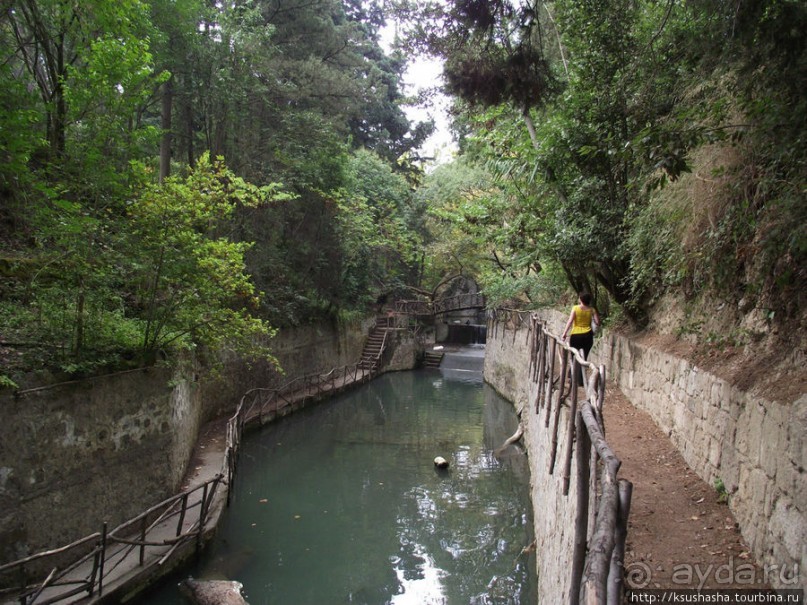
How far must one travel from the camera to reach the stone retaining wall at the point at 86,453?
5.79 m

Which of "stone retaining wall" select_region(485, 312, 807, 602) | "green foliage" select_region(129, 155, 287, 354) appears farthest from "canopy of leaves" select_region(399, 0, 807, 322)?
"green foliage" select_region(129, 155, 287, 354)

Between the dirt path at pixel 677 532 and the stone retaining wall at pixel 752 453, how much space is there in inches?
4.5

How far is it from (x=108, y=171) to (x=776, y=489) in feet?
25.4

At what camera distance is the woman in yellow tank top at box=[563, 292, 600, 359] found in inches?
278

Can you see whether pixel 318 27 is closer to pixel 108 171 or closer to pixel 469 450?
pixel 108 171

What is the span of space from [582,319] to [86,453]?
282 inches

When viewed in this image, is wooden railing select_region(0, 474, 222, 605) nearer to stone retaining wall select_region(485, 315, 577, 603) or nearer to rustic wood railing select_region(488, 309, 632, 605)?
stone retaining wall select_region(485, 315, 577, 603)

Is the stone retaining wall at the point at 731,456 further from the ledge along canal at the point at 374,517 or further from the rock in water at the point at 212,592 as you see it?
the rock in water at the point at 212,592

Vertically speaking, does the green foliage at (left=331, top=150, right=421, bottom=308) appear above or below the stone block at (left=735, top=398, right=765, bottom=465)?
above

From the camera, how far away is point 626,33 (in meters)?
6.99

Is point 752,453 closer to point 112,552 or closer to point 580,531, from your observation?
point 580,531

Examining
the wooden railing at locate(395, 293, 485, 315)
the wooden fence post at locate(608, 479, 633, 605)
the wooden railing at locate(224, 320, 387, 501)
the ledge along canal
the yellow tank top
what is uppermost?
the yellow tank top

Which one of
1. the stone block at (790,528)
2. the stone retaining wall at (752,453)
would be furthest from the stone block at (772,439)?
the stone block at (790,528)

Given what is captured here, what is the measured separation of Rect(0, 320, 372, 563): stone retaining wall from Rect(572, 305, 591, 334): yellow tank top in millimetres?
6632
